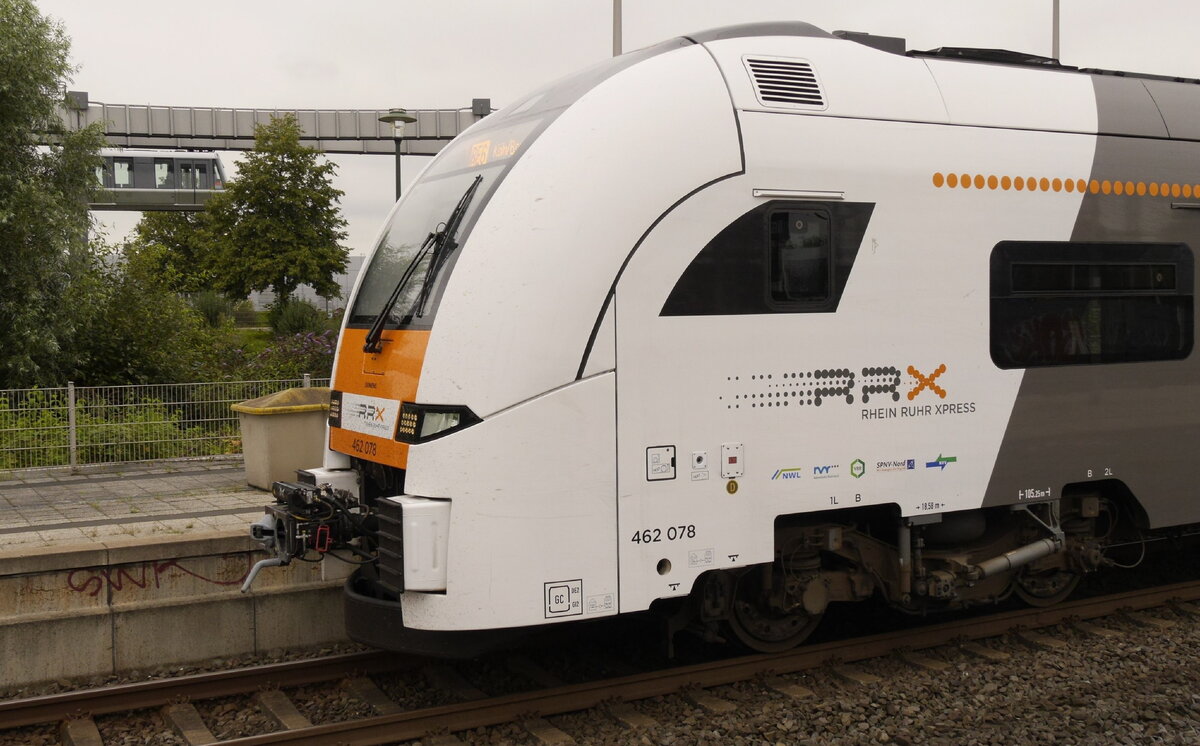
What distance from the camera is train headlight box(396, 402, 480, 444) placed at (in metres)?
5.50

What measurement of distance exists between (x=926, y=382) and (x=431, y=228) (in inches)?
121

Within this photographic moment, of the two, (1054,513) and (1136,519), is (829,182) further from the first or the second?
(1136,519)

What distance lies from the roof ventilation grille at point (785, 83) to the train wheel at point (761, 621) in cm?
279

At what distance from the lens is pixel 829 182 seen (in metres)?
6.29

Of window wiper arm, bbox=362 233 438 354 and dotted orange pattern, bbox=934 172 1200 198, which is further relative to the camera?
dotted orange pattern, bbox=934 172 1200 198

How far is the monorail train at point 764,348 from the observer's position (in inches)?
219

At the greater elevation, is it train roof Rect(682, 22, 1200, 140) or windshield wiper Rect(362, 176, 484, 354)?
train roof Rect(682, 22, 1200, 140)

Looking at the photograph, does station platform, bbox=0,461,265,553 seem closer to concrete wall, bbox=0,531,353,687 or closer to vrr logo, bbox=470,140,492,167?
concrete wall, bbox=0,531,353,687

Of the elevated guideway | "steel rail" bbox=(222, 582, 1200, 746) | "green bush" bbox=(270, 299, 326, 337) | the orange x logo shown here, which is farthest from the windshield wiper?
the elevated guideway

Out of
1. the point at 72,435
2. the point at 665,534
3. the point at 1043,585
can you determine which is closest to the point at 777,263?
the point at 665,534

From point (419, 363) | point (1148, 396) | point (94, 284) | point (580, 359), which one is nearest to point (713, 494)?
point (580, 359)

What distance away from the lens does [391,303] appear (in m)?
6.09

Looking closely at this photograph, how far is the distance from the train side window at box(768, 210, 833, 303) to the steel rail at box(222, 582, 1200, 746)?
7.58 feet

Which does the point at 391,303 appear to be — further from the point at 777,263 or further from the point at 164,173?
the point at 164,173
